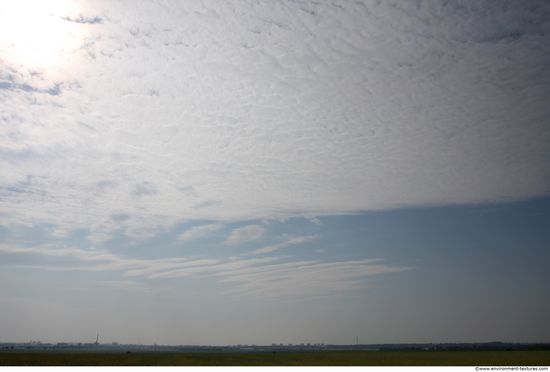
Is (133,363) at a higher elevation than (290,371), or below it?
below

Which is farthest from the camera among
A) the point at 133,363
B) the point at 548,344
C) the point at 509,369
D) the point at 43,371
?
the point at 548,344

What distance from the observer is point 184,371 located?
24.5 metres

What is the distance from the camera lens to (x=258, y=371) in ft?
75.9

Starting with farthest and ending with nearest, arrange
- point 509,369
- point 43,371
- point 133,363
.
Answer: point 133,363 → point 509,369 → point 43,371

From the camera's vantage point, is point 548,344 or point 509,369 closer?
point 509,369

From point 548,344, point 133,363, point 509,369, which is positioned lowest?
point 548,344

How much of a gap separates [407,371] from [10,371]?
2847 cm

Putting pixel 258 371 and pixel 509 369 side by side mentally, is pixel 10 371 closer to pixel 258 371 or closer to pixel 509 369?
pixel 258 371

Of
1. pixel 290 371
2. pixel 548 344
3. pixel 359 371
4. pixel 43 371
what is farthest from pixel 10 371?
pixel 548 344

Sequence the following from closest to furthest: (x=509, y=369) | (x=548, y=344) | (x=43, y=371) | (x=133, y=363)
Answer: (x=43, y=371)
(x=509, y=369)
(x=133, y=363)
(x=548, y=344)

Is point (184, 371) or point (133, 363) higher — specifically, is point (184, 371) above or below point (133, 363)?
above

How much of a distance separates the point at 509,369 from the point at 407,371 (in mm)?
9869

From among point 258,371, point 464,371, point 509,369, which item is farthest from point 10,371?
point 509,369

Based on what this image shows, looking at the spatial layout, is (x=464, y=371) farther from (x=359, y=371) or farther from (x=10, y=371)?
(x=10, y=371)
